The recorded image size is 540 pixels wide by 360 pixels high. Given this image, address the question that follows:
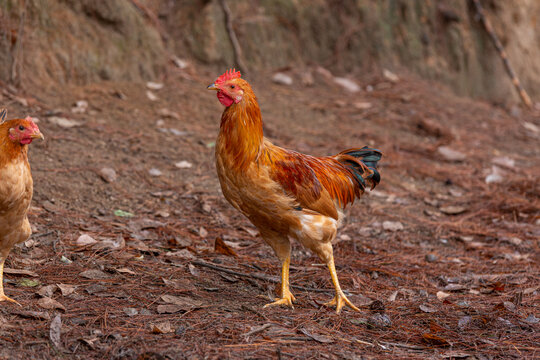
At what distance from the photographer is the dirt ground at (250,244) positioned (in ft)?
11.3

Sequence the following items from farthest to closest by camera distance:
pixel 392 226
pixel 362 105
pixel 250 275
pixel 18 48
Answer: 1. pixel 362 105
2. pixel 18 48
3. pixel 392 226
4. pixel 250 275

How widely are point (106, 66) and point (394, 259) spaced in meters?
4.80

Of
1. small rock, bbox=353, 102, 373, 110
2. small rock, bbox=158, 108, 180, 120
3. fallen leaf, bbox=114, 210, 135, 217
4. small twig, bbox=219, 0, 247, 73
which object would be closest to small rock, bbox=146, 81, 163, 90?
small rock, bbox=158, 108, 180, 120

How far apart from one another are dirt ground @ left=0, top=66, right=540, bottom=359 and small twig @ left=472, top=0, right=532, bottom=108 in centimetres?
322

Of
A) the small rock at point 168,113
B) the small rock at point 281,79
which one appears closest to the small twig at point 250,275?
the small rock at point 168,113

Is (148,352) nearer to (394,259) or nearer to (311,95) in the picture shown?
(394,259)

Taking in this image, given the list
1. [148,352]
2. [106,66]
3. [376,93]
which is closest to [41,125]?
[106,66]

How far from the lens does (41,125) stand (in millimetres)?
6480

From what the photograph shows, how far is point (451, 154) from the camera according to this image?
8734mm

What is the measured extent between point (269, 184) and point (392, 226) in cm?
283

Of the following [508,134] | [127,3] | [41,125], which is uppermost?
[127,3]

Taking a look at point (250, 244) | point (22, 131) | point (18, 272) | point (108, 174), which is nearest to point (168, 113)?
point (108, 174)

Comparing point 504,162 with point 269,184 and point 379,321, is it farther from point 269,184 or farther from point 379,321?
point 269,184

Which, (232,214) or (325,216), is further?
(232,214)
